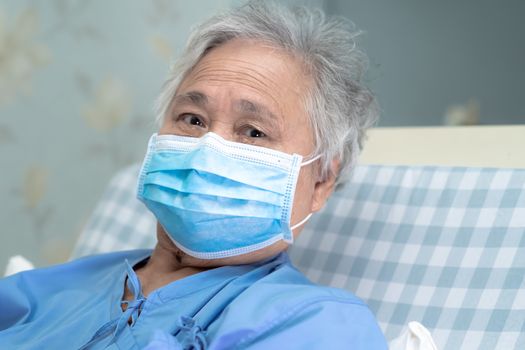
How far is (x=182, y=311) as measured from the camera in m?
1.20

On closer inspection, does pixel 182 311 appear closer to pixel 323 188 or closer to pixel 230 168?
pixel 230 168

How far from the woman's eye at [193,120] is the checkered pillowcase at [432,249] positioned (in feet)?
1.48

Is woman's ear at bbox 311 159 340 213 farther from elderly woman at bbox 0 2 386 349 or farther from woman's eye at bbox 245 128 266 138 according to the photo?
woman's eye at bbox 245 128 266 138

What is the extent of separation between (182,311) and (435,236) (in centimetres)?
55

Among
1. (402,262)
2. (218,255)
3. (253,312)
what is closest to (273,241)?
(218,255)

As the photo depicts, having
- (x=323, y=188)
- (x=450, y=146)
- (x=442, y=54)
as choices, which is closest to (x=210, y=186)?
(x=323, y=188)

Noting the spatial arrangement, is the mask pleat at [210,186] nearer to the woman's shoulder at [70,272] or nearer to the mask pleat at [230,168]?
the mask pleat at [230,168]

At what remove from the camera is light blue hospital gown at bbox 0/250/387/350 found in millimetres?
1042

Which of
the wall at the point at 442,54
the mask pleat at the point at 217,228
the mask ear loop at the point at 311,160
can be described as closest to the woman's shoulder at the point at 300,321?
the mask pleat at the point at 217,228

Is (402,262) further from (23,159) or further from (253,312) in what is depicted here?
(23,159)

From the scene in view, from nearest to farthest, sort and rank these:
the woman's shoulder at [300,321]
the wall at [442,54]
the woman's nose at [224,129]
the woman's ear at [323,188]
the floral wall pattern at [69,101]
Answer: the woman's shoulder at [300,321] < the woman's nose at [224,129] < the woman's ear at [323,188] < the wall at [442,54] < the floral wall pattern at [69,101]

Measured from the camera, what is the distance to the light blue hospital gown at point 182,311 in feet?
3.42

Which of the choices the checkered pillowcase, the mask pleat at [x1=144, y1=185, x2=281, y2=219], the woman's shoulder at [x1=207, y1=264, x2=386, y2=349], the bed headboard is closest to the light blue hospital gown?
the woman's shoulder at [x1=207, y1=264, x2=386, y2=349]

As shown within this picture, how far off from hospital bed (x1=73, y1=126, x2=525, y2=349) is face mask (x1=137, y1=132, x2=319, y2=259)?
0.95ft
